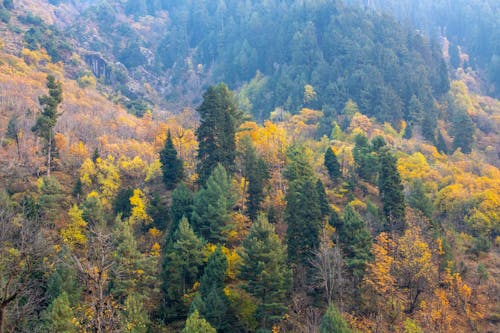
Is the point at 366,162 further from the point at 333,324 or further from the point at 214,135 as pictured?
the point at 333,324

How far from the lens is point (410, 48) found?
446ft

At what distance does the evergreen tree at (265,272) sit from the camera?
40.7m

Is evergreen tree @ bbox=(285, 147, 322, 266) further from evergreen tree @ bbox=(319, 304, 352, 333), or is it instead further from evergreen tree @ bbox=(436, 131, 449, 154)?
evergreen tree @ bbox=(436, 131, 449, 154)

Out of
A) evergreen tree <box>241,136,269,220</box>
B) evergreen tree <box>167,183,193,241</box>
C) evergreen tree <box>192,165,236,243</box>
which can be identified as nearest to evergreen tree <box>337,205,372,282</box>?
evergreen tree <box>241,136,269,220</box>

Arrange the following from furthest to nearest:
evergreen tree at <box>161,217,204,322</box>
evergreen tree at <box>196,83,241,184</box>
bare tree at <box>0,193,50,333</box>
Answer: evergreen tree at <box>196,83,241,184</box>, evergreen tree at <box>161,217,204,322</box>, bare tree at <box>0,193,50,333</box>

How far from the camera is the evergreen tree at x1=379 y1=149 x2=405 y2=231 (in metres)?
54.2

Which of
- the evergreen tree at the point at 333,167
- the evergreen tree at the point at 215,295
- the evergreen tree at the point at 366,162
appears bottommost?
the evergreen tree at the point at 215,295

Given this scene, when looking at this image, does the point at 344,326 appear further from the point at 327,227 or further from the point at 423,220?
the point at 423,220

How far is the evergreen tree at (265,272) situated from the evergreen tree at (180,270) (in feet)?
18.5

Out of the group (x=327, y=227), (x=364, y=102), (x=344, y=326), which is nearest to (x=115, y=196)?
(x=327, y=227)

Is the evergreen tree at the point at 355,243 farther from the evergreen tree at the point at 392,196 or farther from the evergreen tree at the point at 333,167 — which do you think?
the evergreen tree at the point at 333,167

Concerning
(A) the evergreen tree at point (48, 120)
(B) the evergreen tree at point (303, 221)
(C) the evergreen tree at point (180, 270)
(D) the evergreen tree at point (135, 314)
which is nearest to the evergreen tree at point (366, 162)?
(B) the evergreen tree at point (303, 221)

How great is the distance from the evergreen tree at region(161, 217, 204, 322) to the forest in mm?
147

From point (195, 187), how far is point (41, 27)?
98.6 metres
